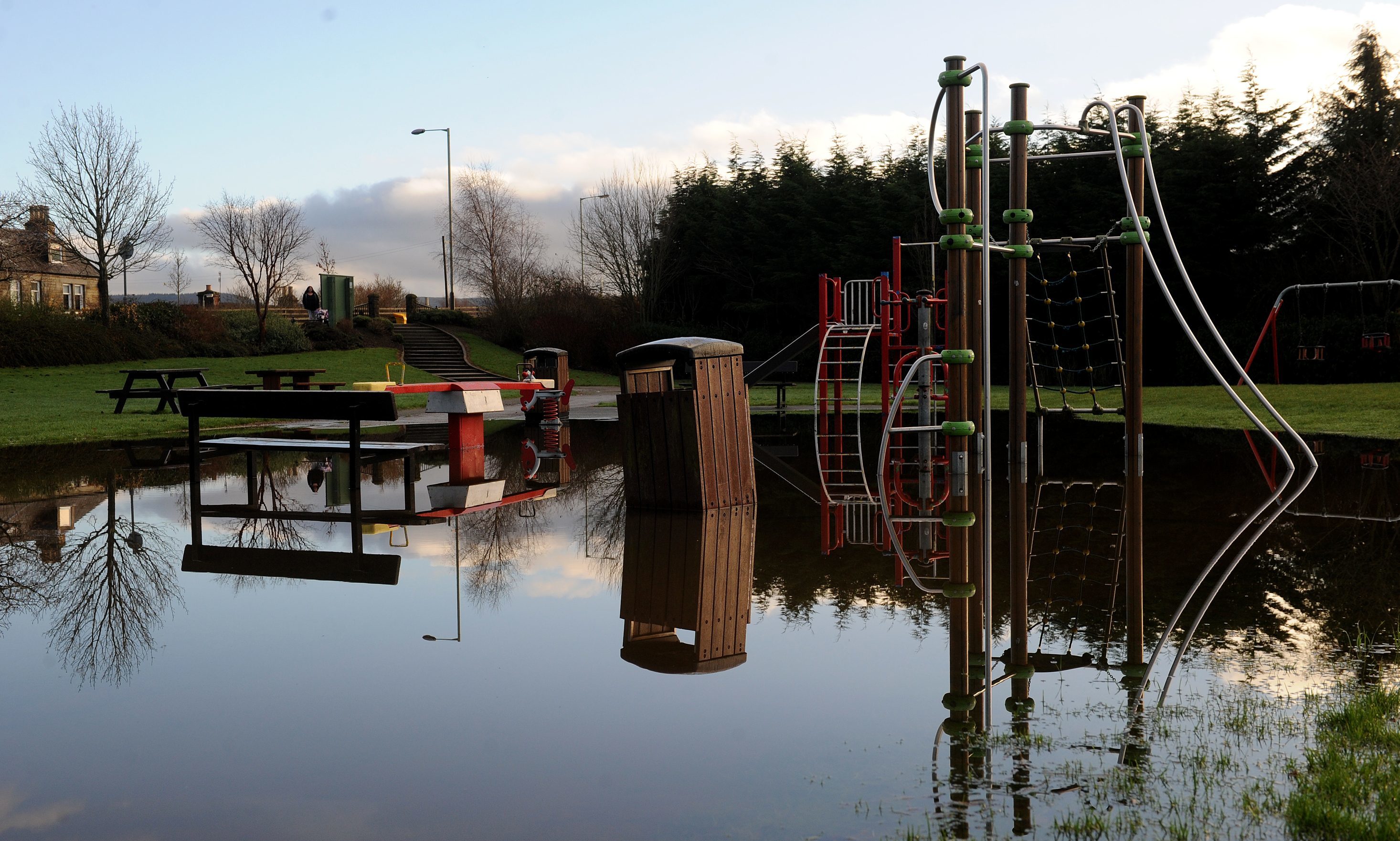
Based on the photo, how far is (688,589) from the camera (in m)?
5.46

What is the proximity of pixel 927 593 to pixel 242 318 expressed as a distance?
3832 centimetres

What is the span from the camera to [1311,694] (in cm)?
361

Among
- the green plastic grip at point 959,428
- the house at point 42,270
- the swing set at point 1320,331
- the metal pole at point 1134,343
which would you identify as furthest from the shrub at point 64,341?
the green plastic grip at point 959,428

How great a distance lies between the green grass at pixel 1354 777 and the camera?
2.54 m

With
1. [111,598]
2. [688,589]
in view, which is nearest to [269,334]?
[111,598]

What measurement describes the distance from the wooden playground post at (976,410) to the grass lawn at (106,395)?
1198 centimetres

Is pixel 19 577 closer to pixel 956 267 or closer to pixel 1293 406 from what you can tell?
pixel 956 267

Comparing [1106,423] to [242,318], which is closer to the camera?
[1106,423]

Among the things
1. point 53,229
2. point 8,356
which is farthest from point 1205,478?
point 53,229

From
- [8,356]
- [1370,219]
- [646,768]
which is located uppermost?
[1370,219]

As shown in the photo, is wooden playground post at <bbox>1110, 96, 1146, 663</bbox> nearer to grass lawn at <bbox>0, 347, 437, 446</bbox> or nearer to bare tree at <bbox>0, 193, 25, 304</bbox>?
grass lawn at <bbox>0, 347, 437, 446</bbox>

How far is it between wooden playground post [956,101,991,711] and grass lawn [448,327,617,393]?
23.8 metres

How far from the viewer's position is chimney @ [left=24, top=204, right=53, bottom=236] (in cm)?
3900

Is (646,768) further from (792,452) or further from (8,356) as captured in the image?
(8,356)
